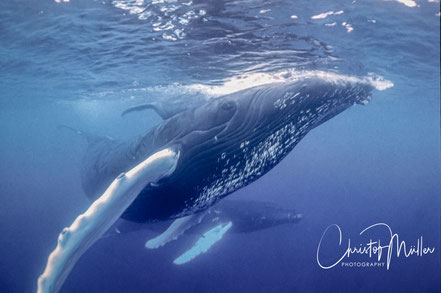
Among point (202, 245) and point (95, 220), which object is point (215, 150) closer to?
point (95, 220)

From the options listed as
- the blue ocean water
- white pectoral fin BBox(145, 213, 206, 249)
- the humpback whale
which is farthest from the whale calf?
the blue ocean water

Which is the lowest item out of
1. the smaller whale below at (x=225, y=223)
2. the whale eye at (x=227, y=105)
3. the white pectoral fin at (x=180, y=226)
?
the smaller whale below at (x=225, y=223)

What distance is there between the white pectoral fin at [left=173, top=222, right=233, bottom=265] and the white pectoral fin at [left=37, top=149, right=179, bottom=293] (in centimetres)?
705

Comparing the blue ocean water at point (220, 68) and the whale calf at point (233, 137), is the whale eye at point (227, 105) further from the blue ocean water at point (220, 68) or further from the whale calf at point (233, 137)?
the blue ocean water at point (220, 68)

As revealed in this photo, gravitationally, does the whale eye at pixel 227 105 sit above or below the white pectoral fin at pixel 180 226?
above

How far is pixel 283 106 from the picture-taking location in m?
4.12

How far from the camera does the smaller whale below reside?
35.1 ft

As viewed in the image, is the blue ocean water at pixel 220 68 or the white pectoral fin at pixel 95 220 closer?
the white pectoral fin at pixel 95 220

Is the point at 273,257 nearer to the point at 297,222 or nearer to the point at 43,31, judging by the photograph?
the point at 297,222

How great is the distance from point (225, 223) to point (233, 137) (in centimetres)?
886

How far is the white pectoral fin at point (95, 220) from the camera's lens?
346 cm

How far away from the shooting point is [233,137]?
414 centimetres

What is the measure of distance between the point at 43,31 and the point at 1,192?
55.1ft

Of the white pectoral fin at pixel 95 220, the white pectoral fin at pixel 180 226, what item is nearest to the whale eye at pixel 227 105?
the white pectoral fin at pixel 95 220
